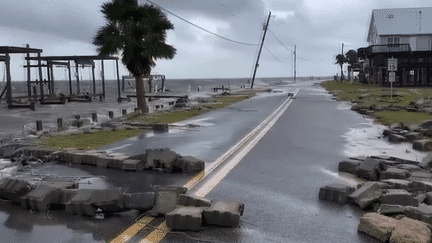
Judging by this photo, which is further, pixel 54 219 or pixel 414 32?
pixel 414 32

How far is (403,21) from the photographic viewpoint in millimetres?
59438

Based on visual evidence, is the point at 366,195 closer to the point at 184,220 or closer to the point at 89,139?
the point at 184,220

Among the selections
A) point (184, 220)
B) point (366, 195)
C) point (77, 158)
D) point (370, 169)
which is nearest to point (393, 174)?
point (370, 169)

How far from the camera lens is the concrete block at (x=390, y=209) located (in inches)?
190

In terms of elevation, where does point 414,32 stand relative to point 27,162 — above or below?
above

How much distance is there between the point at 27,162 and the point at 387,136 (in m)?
9.58

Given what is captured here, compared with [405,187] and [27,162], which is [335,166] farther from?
[27,162]

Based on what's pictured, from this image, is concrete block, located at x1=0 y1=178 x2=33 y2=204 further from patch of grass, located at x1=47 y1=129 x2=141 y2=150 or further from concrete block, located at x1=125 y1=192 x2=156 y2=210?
patch of grass, located at x1=47 y1=129 x2=141 y2=150

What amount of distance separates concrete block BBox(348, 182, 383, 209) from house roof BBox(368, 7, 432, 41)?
5878 centimetres

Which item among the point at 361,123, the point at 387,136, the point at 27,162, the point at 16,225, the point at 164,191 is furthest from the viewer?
the point at 361,123

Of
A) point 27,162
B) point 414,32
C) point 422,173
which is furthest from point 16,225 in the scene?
point 414,32

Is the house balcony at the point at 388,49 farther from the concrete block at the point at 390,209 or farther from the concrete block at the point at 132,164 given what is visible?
the concrete block at the point at 390,209

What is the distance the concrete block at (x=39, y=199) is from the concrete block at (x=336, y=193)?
3642mm

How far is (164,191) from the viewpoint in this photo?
17.2 ft
